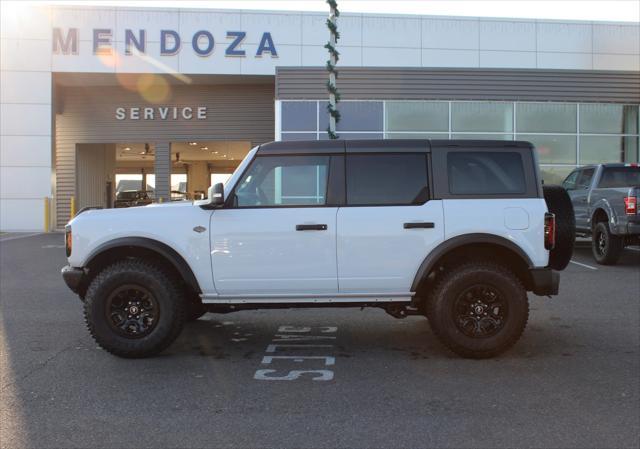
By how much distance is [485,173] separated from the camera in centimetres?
537

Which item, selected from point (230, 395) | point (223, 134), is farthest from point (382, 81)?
point (230, 395)

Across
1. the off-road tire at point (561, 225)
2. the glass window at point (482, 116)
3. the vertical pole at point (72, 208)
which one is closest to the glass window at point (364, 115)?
the glass window at point (482, 116)

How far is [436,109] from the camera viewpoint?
68.9 ft

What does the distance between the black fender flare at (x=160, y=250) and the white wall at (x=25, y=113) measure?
1846 centimetres

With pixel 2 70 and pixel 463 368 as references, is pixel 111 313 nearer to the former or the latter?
pixel 463 368

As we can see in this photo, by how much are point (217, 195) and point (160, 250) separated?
678mm

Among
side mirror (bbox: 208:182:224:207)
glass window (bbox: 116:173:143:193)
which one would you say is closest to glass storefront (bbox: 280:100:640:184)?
side mirror (bbox: 208:182:224:207)

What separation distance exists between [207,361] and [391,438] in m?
2.14

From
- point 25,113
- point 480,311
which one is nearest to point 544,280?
point 480,311

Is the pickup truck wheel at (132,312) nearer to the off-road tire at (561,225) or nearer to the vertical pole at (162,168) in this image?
the off-road tire at (561,225)

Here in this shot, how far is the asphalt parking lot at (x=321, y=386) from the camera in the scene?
3.65 metres

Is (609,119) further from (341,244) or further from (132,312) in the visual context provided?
(132,312)

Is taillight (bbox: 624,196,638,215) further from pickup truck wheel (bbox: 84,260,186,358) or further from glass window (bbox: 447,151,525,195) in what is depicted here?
pickup truck wheel (bbox: 84,260,186,358)

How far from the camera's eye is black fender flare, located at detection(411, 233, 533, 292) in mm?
5152
